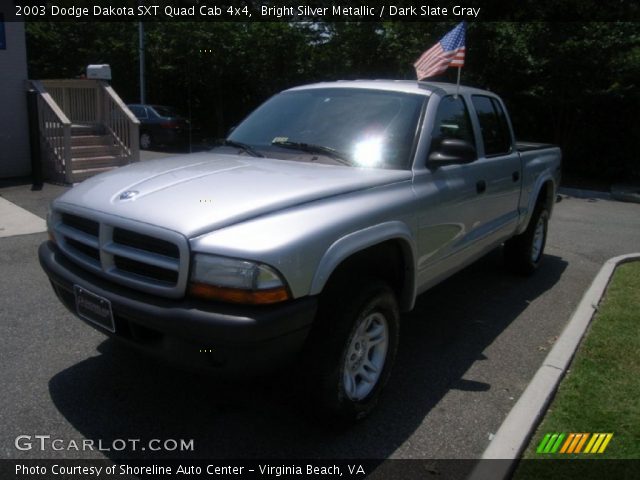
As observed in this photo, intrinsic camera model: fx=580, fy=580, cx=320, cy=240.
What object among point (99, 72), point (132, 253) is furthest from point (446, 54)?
point (99, 72)

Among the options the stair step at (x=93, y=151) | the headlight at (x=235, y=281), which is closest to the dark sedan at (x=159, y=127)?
the stair step at (x=93, y=151)

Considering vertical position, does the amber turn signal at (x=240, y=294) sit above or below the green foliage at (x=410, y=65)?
below

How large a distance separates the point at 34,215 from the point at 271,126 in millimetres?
5124

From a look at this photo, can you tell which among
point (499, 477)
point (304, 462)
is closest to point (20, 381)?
point (304, 462)

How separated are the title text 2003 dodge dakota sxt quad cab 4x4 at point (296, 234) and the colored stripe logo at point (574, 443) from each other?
94 cm

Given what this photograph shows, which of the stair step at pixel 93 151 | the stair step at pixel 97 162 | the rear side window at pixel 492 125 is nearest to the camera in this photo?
the rear side window at pixel 492 125

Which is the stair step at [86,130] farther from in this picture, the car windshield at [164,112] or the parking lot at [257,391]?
the car windshield at [164,112]

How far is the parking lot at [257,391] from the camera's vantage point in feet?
10.1

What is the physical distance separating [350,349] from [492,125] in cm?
299

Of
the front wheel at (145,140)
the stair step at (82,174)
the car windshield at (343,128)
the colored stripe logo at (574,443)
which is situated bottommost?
the front wheel at (145,140)

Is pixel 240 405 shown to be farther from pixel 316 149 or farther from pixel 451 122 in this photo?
pixel 451 122

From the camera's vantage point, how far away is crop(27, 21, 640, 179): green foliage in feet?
45.3

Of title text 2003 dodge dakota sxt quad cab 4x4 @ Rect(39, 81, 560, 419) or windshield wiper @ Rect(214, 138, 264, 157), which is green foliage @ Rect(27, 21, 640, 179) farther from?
title text 2003 dodge dakota sxt quad cab 4x4 @ Rect(39, 81, 560, 419)

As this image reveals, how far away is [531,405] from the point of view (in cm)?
345
